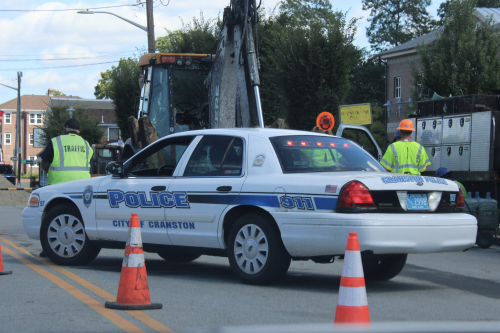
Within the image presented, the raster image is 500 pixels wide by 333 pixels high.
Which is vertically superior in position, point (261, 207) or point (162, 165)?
point (162, 165)

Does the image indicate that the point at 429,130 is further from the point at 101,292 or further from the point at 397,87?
the point at 397,87

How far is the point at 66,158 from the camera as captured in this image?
32.4 feet

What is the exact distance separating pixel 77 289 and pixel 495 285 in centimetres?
431

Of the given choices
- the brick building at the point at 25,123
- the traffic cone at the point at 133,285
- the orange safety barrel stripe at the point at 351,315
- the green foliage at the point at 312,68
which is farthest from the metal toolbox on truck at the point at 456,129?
the brick building at the point at 25,123

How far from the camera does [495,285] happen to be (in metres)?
7.70

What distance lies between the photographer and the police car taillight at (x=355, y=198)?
646cm

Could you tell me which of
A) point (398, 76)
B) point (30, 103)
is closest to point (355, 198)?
point (398, 76)

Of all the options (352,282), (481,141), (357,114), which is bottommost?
(352,282)

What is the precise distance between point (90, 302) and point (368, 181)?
267 cm

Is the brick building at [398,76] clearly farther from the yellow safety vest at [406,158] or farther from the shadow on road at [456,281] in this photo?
the shadow on road at [456,281]

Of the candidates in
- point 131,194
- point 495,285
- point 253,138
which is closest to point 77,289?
point 131,194

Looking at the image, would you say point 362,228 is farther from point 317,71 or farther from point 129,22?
point 317,71

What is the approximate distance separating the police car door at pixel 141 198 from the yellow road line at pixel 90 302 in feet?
2.75

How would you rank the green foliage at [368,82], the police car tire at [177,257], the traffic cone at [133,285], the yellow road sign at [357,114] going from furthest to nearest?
1. the green foliage at [368,82]
2. the yellow road sign at [357,114]
3. the police car tire at [177,257]
4. the traffic cone at [133,285]
